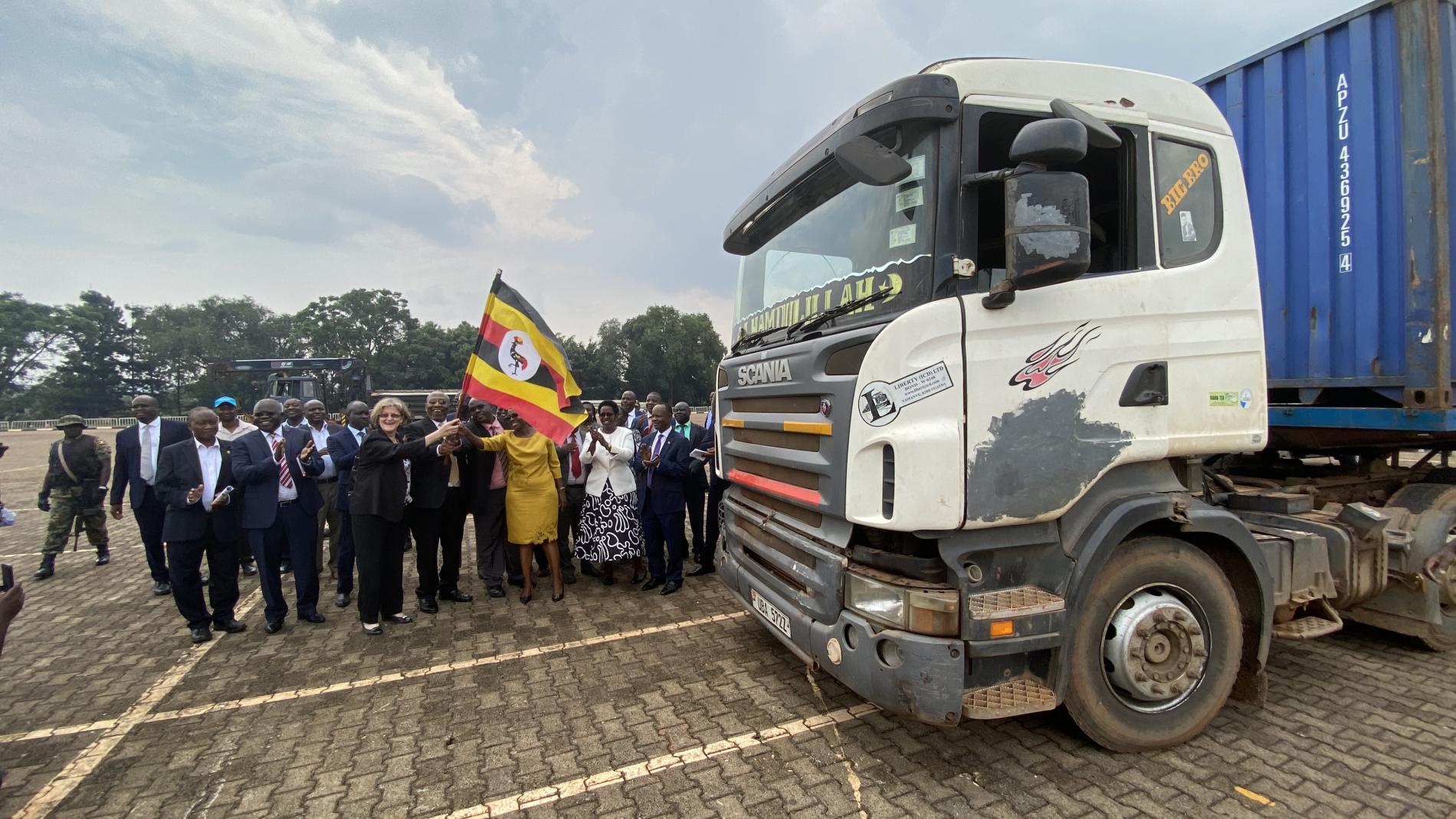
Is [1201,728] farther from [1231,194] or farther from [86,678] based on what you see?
[86,678]

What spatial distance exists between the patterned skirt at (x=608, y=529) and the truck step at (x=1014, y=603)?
12.5ft

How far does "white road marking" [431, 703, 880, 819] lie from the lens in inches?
103

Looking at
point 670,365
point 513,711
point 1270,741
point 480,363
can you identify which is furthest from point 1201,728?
point 670,365

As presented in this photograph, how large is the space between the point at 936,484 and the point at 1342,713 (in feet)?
9.29

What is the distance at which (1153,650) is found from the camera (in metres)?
2.80

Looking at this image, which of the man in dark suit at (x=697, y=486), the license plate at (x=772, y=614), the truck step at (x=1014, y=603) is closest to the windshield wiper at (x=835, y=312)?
the truck step at (x=1014, y=603)

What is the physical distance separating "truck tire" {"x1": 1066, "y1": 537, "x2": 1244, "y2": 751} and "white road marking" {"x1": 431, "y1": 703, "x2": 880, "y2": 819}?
3.73 feet

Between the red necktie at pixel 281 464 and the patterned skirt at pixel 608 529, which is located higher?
the red necktie at pixel 281 464

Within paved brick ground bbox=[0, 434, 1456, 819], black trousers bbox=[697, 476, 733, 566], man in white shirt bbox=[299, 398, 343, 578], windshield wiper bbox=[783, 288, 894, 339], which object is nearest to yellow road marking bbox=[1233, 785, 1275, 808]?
paved brick ground bbox=[0, 434, 1456, 819]

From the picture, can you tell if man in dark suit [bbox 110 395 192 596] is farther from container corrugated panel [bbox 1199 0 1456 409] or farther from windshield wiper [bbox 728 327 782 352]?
container corrugated panel [bbox 1199 0 1456 409]

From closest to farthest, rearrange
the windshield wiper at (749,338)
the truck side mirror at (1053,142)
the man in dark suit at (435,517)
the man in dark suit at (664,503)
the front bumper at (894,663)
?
1. the truck side mirror at (1053,142)
2. the front bumper at (894,663)
3. the windshield wiper at (749,338)
4. the man in dark suit at (435,517)
5. the man in dark suit at (664,503)

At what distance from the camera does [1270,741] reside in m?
2.95

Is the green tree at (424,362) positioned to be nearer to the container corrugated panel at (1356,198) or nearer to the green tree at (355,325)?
the green tree at (355,325)

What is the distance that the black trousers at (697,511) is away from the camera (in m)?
6.20
